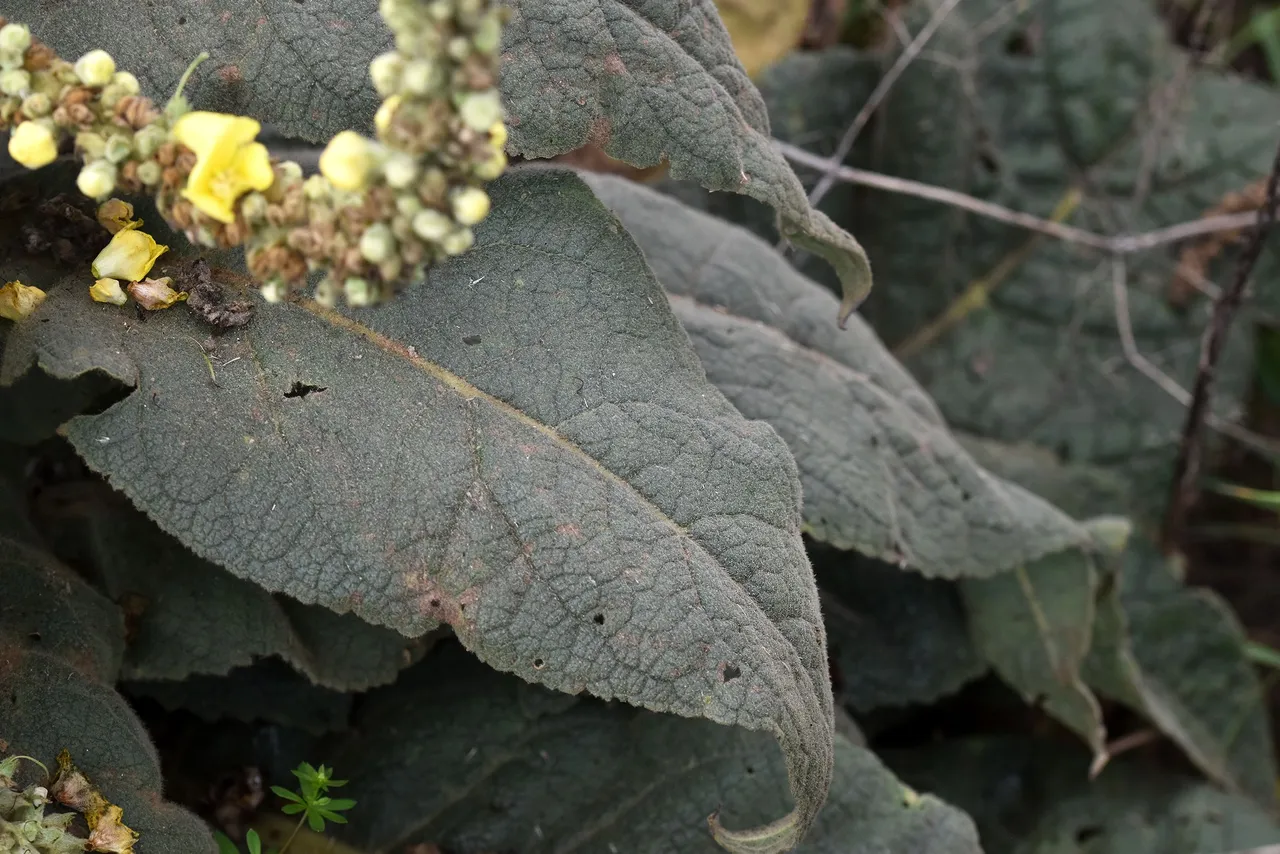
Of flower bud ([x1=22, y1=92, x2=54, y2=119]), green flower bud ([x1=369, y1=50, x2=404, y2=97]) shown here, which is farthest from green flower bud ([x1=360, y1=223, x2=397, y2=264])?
flower bud ([x1=22, y1=92, x2=54, y2=119])

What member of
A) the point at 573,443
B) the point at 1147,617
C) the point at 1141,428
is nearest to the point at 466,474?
the point at 573,443

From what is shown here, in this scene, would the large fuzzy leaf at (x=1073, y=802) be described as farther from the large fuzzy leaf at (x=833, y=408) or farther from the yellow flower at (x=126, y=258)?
the yellow flower at (x=126, y=258)

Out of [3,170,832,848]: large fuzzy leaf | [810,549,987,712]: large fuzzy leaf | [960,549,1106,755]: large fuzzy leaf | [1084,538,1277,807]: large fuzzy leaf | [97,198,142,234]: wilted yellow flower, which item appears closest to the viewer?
[3,170,832,848]: large fuzzy leaf

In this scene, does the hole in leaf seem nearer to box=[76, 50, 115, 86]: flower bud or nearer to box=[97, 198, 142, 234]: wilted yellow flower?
box=[97, 198, 142, 234]: wilted yellow flower

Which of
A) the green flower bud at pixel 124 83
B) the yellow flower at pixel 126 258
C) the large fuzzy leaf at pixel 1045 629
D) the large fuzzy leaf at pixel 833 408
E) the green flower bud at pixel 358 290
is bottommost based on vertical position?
the large fuzzy leaf at pixel 1045 629

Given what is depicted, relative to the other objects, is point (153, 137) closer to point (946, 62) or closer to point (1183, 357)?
point (946, 62)

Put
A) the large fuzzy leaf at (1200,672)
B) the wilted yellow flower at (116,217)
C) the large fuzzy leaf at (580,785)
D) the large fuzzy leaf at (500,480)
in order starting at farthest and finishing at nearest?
1. the large fuzzy leaf at (1200,672)
2. the large fuzzy leaf at (580,785)
3. the wilted yellow flower at (116,217)
4. the large fuzzy leaf at (500,480)

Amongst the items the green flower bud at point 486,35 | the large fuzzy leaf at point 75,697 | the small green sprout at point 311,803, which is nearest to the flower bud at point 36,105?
the green flower bud at point 486,35
